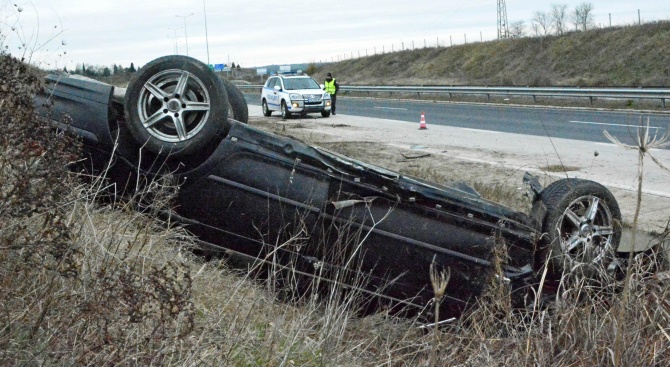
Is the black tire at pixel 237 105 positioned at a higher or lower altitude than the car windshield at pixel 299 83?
lower

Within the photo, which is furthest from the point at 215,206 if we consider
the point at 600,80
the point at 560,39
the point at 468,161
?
the point at 560,39

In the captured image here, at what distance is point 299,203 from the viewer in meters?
5.04

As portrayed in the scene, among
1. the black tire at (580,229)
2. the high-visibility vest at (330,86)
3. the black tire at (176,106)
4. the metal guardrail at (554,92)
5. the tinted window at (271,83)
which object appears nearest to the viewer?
the black tire at (176,106)

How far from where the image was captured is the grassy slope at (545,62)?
143 ft

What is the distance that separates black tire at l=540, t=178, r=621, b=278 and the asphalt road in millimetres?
11489

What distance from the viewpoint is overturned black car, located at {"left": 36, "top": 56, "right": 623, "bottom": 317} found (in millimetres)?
5031

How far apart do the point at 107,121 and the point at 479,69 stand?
54.6 meters

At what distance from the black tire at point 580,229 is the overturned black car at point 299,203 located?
20 mm

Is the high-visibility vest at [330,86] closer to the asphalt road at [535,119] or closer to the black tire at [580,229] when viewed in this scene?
the asphalt road at [535,119]

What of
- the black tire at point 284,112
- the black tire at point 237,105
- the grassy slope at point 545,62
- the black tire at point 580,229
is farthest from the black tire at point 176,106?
the grassy slope at point 545,62

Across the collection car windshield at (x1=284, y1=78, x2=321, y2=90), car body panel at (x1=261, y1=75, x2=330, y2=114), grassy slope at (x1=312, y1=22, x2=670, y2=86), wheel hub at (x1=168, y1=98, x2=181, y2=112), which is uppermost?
grassy slope at (x1=312, y1=22, x2=670, y2=86)

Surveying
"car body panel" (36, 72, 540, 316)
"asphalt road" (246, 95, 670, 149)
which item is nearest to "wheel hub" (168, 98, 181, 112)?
"car body panel" (36, 72, 540, 316)

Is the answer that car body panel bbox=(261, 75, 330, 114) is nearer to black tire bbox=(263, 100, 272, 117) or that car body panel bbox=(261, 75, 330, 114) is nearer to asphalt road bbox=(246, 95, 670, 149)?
black tire bbox=(263, 100, 272, 117)

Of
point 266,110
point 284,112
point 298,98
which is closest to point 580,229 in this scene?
point 298,98
